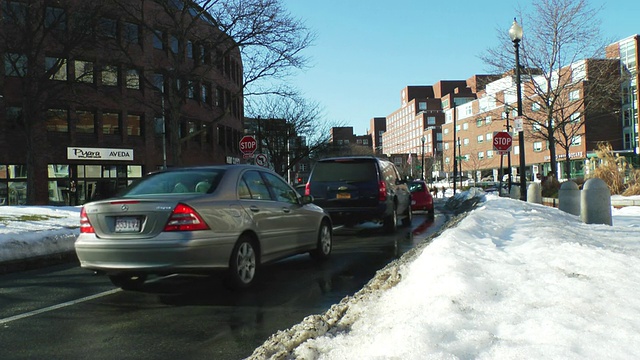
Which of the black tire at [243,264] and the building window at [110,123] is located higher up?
the building window at [110,123]

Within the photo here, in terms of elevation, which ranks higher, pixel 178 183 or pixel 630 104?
pixel 630 104

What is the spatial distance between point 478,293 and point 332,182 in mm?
8372

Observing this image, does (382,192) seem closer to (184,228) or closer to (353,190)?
(353,190)

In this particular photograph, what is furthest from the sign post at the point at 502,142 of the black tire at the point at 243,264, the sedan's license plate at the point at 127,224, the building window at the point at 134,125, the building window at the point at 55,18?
the building window at the point at 134,125

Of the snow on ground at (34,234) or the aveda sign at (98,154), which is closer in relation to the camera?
the snow on ground at (34,234)

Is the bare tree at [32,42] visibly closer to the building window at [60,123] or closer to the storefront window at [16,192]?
the building window at [60,123]

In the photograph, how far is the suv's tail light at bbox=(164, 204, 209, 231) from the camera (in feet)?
16.9

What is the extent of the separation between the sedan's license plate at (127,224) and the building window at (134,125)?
31509 millimetres

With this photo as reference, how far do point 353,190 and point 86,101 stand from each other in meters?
25.2

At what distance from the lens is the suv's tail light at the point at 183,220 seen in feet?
16.9

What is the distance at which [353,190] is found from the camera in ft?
38.4

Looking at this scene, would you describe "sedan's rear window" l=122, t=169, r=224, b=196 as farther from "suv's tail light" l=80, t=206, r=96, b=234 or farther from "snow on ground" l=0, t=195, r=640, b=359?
"snow on ground" l=0, t=195, r=640, b=359

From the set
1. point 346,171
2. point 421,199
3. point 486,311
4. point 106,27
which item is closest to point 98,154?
point 106,27

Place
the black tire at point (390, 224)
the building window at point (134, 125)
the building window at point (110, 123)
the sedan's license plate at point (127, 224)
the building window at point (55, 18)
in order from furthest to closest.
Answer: the building window at point (134, 125) → the building window at point (110, 123) → the building window at point (55, 18) → the black tire at point (390, 224) → the sedan's license plate at point (127, 224)
